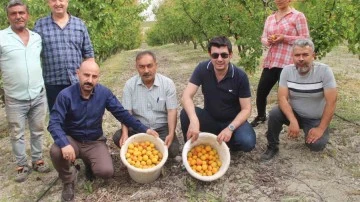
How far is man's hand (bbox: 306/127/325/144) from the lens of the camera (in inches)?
154

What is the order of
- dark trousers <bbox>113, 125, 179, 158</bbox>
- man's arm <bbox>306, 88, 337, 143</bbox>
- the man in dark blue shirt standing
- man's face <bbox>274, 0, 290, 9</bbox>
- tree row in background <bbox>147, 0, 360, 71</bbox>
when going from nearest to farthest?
1. the man in dark blue shirt standing
2. man's arm <bbox>306, 88, 337, 143</bbox>
3. dark trousers <bbox>113, 125, 179, 158</bbox>
4. man's face <bbox>274, 0, 290, 9</bbox>
5. tree row in background <bbox>147, 0, 360, 71</bbox>

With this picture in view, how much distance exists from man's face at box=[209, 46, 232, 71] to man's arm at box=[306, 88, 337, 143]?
1.12m

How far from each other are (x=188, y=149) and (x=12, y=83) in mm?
1927

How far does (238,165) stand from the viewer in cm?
411

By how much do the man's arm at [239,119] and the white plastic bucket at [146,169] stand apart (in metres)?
0.58

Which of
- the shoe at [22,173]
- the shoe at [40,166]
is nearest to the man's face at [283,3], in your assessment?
the shoe at [40,166]

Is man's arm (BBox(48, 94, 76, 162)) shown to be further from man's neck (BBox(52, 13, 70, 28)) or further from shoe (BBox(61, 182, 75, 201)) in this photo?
man's neck (BBox(52, 13, 70, 28))

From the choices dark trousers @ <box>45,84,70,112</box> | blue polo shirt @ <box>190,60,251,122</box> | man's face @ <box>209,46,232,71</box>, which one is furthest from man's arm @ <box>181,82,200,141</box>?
dark trousers @ <box>45,84,70,112</box>

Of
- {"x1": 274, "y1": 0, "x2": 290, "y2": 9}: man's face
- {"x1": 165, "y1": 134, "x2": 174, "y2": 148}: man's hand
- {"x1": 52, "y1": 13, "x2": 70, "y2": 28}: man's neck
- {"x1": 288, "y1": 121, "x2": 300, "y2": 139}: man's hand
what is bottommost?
{"x1": 165, "y1": 134, "x2": 174, "y2": 148}: man's hand

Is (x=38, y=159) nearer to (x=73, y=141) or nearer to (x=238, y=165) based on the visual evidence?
(x=73, y=141)

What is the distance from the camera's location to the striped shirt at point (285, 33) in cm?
449

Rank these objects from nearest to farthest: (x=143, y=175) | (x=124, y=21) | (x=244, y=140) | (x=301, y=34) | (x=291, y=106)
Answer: (x=143, y=175) → (x=244, y=140) → (x=291, y=106) → (x=301, y=34) → (x=124, y=21)

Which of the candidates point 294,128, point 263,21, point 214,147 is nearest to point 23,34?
point 214,147

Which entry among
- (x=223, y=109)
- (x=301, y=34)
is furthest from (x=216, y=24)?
(x=223, y=109)
